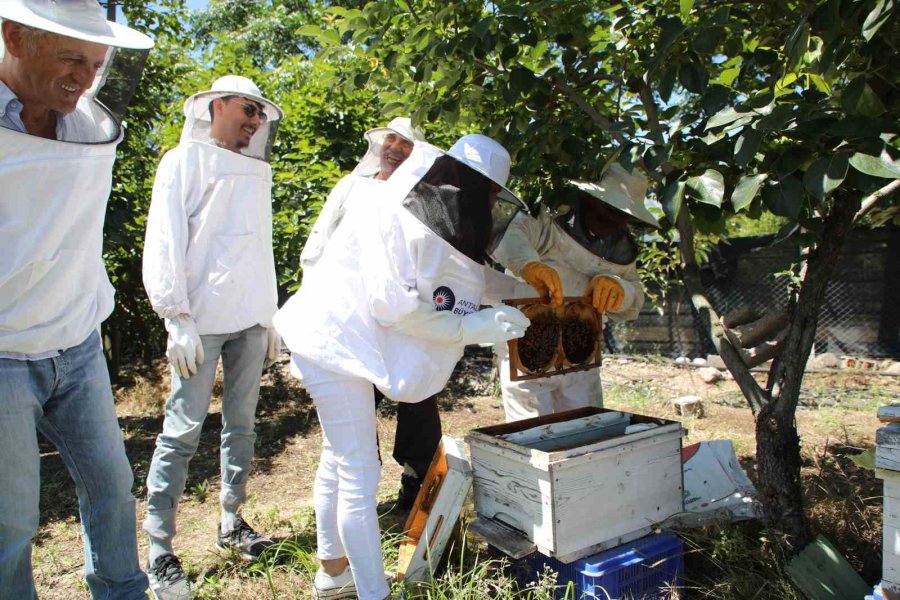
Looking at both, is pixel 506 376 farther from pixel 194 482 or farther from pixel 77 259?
pixel 194 482

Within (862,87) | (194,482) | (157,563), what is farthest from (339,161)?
(862,87)

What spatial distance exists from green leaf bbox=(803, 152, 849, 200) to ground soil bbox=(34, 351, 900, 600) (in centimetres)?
150

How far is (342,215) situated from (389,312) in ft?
4.58

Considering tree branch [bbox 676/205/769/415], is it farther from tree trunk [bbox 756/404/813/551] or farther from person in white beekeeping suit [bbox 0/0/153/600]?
person in white beekeeping suit [bbox 0/0/153/600]

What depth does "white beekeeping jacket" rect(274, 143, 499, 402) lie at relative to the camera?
209cm

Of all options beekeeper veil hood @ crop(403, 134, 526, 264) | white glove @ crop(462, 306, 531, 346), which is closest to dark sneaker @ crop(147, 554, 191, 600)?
white glove @ crop(462, 306, 531, 346)

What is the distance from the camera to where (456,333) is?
2146 mm

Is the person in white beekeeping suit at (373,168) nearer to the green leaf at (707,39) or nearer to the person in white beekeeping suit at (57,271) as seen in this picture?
the person in white beekeeping suit at (57,271)

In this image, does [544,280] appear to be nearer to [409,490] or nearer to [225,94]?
[409,490]

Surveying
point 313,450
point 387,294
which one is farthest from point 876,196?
point 313,450

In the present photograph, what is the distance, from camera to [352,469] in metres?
2.17

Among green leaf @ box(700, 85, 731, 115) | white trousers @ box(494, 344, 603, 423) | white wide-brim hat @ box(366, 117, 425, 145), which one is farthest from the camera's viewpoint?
white wide-brim hat @ box(366, 117, 425, 145)

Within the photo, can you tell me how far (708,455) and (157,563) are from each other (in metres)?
2.28

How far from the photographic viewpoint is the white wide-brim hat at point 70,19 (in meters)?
1.50
